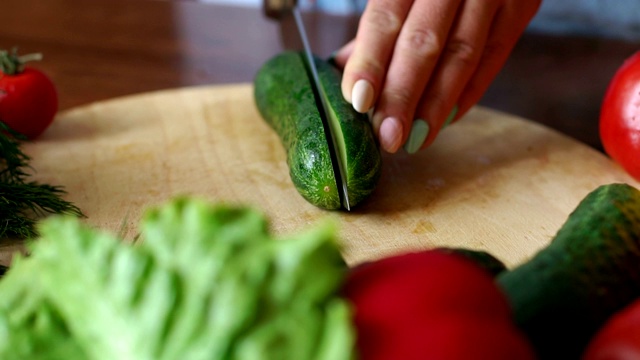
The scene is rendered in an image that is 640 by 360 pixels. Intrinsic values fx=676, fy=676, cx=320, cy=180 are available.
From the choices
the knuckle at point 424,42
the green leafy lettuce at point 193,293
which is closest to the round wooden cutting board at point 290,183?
the knuckle at point 424,42

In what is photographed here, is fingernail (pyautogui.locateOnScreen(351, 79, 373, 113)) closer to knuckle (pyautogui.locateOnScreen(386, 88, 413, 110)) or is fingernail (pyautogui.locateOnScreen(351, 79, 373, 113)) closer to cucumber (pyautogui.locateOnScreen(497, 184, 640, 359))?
knuckle (pyautogui.locateOnScreen(386, 88, 413, 110))

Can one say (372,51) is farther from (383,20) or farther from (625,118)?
(625,118)

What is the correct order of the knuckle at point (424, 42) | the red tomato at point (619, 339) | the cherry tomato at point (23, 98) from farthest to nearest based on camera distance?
the cherry tomato at point (23, 98), the knuckle at point (424, 42), the red tomato at point (619, 339)

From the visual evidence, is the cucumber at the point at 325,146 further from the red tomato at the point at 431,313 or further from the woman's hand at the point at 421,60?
the red tomato at the point at 431,313

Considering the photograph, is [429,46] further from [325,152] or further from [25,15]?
[25,15]

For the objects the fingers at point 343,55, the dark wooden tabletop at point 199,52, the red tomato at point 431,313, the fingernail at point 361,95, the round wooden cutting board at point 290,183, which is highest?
the red tomato at point 431,313

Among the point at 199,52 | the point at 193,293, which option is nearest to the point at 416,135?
the point at 193,293

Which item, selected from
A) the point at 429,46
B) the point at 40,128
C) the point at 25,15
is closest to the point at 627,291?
the point at 429,46
